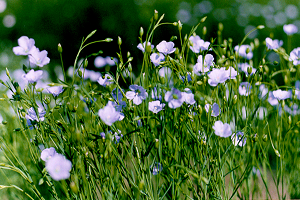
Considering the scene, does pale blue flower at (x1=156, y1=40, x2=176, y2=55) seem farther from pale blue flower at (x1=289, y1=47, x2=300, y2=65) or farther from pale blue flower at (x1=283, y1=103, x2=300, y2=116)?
pale blue flower at (x1=283, y1=103, x2=300, y2=116)

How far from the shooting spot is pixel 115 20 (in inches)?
165

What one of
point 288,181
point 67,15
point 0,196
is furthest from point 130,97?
point 67,15

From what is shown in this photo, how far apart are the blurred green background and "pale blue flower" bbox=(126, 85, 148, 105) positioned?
2864 mm

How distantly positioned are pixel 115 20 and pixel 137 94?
126 inches

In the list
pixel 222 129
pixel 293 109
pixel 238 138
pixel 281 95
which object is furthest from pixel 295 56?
pixel 222 129

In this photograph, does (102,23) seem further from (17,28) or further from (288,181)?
(288,181)

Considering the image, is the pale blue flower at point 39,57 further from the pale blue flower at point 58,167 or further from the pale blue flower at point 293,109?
the pale blue flower at point 293,109

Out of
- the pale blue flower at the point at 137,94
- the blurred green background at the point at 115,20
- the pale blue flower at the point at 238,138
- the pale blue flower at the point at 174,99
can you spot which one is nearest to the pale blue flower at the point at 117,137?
the pale blue flower at the point at 137,94

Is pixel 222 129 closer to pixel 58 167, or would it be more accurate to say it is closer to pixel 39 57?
pixel 58 167

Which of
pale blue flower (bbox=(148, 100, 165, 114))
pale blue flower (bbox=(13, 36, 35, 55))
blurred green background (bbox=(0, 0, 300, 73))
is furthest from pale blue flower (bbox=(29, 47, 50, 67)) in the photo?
blurred green background (bbox=(0, 0, 300, 73))

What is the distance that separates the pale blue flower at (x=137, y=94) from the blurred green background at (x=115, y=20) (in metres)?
2.86

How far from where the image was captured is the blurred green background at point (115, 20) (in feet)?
13.7

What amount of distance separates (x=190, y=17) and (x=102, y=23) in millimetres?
1358

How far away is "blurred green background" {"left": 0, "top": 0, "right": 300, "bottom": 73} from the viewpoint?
4.18 meters
